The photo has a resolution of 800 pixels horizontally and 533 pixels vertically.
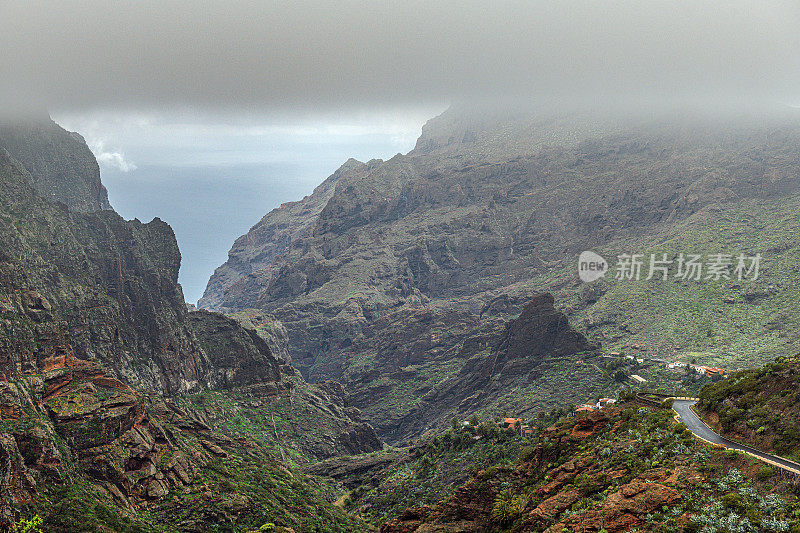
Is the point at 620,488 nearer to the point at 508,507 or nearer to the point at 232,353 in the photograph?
the point at 508,507

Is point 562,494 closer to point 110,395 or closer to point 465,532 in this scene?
point 465,532

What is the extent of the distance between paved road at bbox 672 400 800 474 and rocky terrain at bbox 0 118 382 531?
51.2m

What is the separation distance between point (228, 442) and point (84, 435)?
35966mm

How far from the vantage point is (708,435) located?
5288cm

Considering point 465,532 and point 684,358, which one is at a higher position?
point 465,532

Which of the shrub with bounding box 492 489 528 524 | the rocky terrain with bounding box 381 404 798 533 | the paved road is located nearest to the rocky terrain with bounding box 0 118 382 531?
the rocky terrain with bounding box 381 404 798 533

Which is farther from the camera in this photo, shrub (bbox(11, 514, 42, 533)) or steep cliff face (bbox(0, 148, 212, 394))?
steep cliff face (bbox(0, 148, 212, 394))

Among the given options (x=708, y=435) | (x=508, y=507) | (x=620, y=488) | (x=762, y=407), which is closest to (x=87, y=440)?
(x=508, y=507)

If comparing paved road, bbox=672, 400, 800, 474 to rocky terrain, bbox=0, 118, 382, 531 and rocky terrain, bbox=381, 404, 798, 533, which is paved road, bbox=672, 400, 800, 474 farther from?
rocky terrain, bbox=0, 118, 382, 531

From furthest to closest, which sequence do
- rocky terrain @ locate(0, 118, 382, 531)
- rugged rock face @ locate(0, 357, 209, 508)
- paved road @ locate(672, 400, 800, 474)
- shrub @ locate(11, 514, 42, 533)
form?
rocky terrain @ locate(0, 118, 382, 531) < rugged rock face @ locate(0, 357, 209, 508) < shrub @ locate(11, 514, 42, 533) < paved road @ locate(672, 400, 800, 474)

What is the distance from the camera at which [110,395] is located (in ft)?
295

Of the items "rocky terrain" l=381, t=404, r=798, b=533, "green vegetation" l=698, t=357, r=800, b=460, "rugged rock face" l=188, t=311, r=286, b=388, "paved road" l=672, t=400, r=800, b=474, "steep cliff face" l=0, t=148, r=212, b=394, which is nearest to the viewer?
"rocky terrain" l=381, t=404, r=798, b=533

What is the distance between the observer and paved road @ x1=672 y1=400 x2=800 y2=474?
4412cm

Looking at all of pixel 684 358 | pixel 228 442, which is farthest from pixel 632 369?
pixel 228 442
